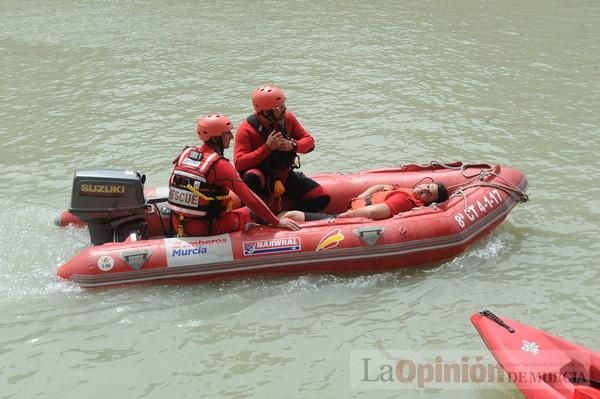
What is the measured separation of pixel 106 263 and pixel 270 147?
1.54 m

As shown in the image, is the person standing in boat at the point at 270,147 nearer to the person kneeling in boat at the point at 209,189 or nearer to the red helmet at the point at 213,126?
the person kneeling in boat at the point at 209,189

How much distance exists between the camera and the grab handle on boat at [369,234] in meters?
5.50

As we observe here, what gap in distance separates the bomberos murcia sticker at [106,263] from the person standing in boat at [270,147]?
4.04 ft

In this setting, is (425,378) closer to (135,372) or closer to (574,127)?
(135,372)

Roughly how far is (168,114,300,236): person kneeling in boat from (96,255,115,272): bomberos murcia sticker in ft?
1.81

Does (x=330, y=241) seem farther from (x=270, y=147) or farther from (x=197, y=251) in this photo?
(x=197, y=251)

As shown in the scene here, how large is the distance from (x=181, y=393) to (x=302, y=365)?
31.3 inches

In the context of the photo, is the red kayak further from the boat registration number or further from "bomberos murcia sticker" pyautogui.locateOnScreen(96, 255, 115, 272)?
"bomberos murcia sticker" pyautogui.locateOnScreen(96, 255, 115, 272)

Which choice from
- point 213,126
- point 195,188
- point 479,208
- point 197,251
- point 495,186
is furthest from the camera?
point 495,186

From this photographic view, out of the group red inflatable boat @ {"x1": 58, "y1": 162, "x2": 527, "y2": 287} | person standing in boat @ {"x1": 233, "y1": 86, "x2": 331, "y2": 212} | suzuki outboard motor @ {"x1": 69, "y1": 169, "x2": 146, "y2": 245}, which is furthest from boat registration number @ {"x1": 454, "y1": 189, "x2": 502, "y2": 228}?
suzuki outboard motor @ {"x1": 69, "y1": 169, "x2": 146, "y2": 245}

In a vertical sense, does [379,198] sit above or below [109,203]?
below

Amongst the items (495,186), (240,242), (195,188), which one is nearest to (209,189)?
(195,188)

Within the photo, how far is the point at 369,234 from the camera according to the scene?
18.0 ft

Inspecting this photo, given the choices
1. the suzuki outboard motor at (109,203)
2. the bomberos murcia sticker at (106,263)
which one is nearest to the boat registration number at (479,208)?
the suzuki outboard motor at (109,203)
